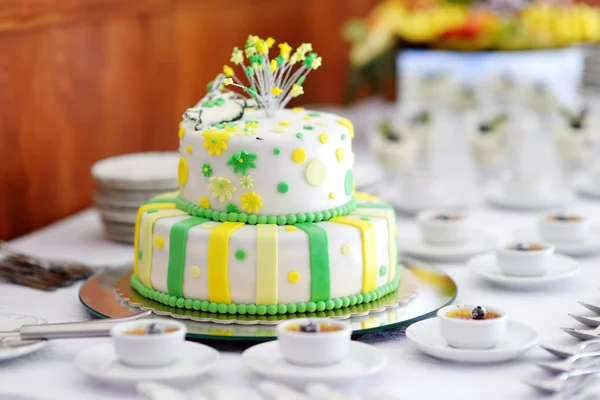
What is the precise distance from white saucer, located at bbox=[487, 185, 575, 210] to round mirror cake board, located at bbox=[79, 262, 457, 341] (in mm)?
992

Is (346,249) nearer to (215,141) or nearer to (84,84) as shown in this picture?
(215,141)

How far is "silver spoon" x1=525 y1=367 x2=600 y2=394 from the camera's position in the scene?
5.33 feet

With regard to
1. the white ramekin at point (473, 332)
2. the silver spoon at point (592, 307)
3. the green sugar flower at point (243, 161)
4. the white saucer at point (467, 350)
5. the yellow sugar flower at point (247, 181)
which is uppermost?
the green sugar flower at point (243, 161)

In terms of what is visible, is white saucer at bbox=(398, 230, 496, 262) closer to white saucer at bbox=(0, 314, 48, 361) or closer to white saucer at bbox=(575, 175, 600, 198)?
white saucer at bbox=(575, 175, 600, 198)

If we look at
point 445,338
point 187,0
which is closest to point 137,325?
point 445,338

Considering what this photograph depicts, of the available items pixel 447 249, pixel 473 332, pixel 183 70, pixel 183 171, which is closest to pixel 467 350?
pixel 473 332

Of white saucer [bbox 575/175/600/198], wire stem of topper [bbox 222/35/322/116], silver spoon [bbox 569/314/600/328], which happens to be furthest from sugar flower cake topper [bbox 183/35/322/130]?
white saucer [bbox 575/175/600/198]

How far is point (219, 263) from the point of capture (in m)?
2.04

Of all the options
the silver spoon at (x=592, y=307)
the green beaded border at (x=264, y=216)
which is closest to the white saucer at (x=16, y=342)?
the green beaded border at (x=264, y=216)

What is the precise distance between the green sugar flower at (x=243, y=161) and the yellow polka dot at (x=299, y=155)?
84 mm

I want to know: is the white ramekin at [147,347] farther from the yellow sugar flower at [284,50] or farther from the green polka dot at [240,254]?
the yellow sugar flower at [284,50]

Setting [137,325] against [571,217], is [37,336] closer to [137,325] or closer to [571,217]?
[137,325]

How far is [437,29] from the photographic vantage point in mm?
4465

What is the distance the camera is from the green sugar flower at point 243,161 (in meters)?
2.06
